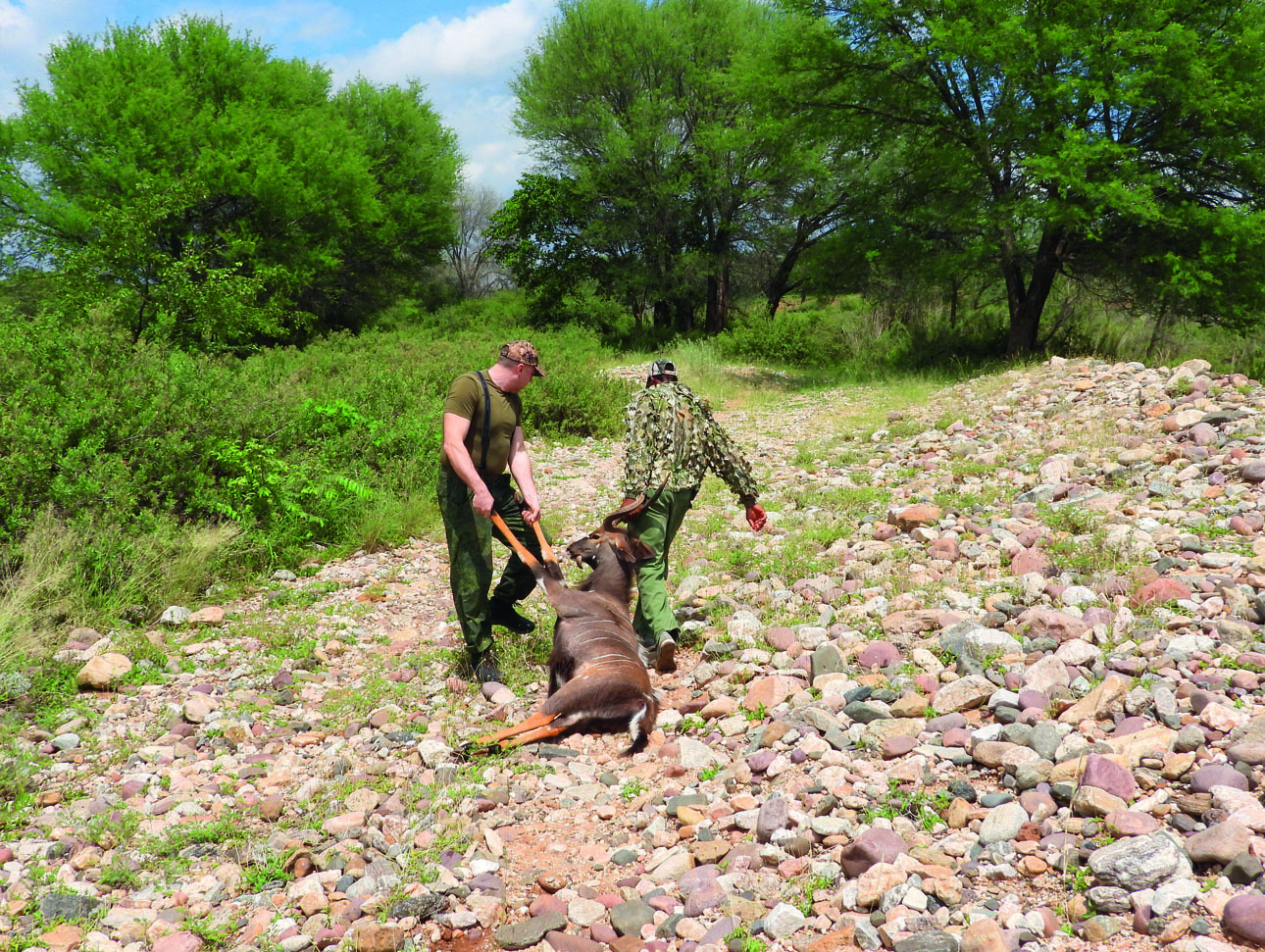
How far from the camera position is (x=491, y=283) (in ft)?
147

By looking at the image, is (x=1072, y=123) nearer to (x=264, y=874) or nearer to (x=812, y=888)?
(x=812, y=888)

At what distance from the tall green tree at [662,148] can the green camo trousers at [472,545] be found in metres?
19.2

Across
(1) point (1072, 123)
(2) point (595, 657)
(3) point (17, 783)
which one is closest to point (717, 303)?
(1) point (1072, 123)

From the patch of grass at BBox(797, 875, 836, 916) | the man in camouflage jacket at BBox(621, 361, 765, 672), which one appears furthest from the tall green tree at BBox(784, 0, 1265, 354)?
the patch of grass at BBox(797, 875, 836, 916)

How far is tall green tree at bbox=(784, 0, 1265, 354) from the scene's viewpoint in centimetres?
1155

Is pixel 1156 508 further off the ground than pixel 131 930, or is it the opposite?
pixel 1156 508

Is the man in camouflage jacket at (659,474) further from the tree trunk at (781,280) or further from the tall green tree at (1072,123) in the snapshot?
the tree trunk at (781,280)

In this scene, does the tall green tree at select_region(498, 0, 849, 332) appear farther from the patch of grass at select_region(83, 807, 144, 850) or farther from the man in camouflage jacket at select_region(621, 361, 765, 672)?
the patch of grass at select_region(83, 807, 144, 850)

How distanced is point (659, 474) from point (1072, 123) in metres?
12.0

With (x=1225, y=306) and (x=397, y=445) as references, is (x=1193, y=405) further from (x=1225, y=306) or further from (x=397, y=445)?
(x=397, y=445)

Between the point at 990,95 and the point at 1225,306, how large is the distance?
5514 millimetres

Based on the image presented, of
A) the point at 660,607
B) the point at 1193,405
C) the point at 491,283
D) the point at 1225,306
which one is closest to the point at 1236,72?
the point at 1225,306

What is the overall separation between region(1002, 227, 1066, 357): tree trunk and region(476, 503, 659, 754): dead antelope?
40.8 ft

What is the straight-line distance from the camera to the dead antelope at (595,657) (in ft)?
12.4
